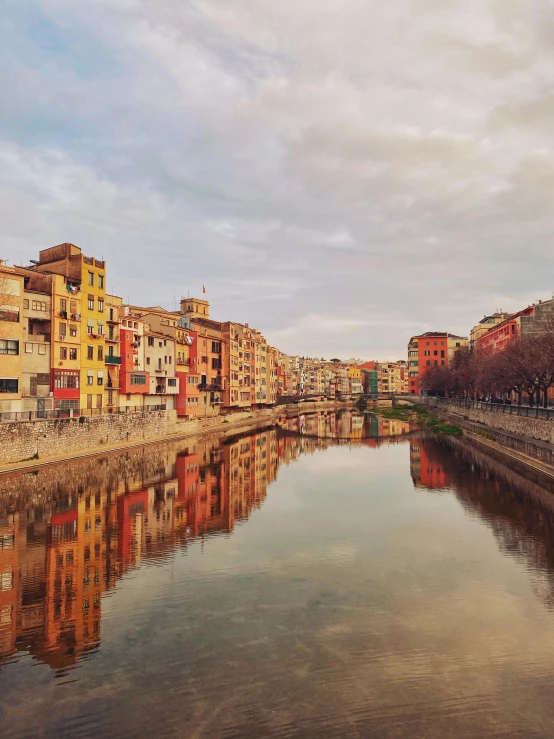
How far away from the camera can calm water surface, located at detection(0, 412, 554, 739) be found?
1173cm

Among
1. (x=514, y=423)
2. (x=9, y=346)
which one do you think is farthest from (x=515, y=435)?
(x=9, y=346)

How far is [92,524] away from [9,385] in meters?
26.0

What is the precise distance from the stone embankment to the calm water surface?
5.33 meters

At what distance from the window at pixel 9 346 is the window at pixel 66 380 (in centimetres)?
650

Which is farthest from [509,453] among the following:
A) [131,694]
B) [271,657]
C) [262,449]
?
[131,694]

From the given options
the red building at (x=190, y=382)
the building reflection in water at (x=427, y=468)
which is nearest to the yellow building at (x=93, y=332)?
the red building at (x=190, y=382)

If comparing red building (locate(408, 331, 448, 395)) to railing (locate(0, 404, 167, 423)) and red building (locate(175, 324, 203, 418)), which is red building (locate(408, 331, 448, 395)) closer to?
red building (locate(175, 324, 203, 418))

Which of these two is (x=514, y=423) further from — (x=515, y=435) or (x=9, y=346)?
(x=9, y=346)

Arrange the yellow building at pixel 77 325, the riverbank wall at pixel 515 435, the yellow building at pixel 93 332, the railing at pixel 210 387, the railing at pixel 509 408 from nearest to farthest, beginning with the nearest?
the riverbank wall at pixel 515 435
the railing at pixel 509 408
the yellow building at pixel 77 325
the yellow building at pixel 93 332
the railing at pixel 210 387

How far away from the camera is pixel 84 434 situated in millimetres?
51250

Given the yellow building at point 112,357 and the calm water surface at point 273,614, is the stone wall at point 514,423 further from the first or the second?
the yellow building at point 112,357

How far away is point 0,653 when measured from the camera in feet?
47.8

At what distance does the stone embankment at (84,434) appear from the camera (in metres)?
42.1

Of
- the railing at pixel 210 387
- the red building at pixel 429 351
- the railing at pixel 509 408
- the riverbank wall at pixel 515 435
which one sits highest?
the red building at pixel 429 351
